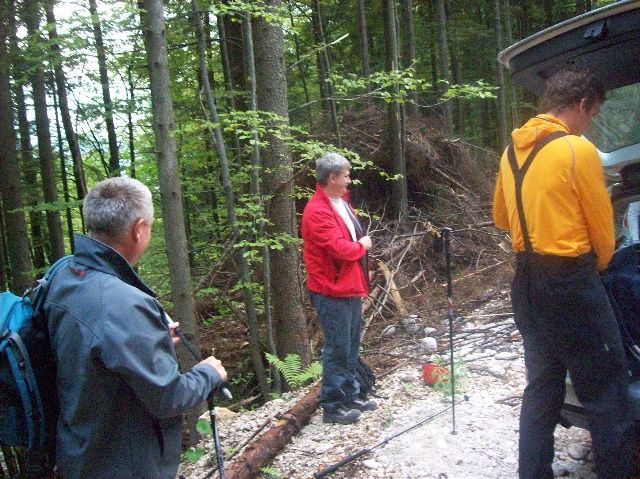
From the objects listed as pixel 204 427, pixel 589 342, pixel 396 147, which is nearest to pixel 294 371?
pixel 204 427

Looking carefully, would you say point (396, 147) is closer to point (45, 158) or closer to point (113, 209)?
point (45, 158)

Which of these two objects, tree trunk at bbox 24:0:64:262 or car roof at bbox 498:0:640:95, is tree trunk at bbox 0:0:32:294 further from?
car roof at bbox 498:0:640:95

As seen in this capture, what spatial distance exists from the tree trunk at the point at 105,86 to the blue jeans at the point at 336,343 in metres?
4.89

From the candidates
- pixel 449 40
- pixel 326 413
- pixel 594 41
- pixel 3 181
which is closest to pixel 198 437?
pixel 326 413

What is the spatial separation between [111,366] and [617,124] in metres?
4.00

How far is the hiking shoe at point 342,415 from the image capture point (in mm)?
4574

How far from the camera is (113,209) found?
225 cm

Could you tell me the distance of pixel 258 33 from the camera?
6.90m

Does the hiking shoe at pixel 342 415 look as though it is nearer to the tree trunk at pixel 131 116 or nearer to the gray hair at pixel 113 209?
the gray hair at pixel 113 209

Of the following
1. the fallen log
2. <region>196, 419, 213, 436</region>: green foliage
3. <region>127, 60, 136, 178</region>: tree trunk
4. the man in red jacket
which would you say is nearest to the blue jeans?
the man in red jacket

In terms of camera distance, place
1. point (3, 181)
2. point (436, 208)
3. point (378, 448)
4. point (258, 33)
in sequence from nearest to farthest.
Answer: point (378, 448) → point (258, 33) → point (3, 181) → point (436, 208)

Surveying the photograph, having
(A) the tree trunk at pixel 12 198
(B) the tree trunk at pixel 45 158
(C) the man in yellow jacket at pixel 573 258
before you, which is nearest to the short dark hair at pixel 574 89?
(C) the man in yellow jacket at pixel 573 258

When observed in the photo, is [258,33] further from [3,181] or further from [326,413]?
[3,181]

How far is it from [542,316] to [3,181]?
1132cm
